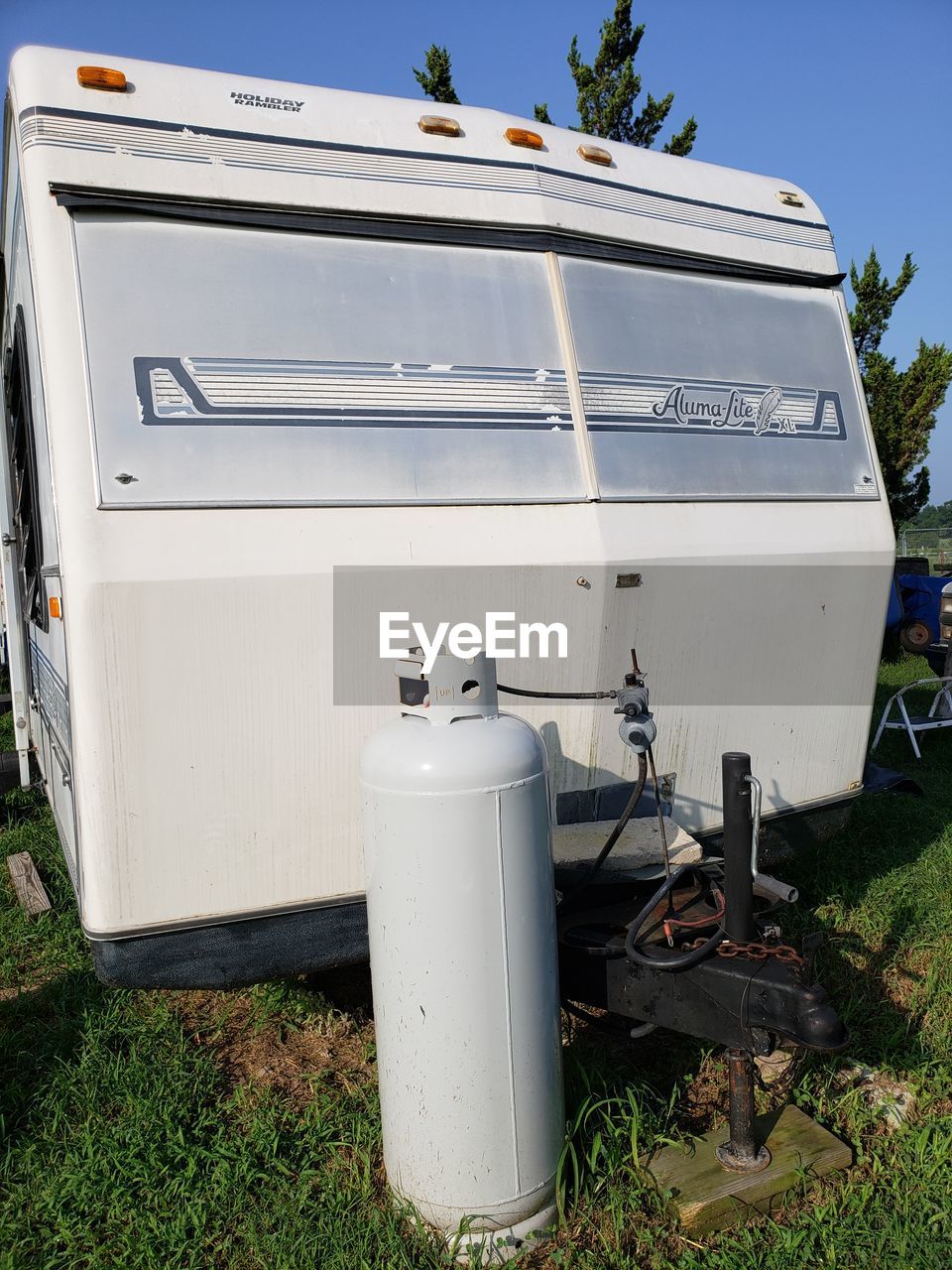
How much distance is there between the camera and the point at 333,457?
2934 millimetres

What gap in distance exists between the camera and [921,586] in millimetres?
11953

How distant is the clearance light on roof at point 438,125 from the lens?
3.29 meters

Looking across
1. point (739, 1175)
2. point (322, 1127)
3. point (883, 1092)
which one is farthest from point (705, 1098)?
point (322, 1127)

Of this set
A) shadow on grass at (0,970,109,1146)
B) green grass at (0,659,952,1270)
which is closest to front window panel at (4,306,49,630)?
shadow on grass at (0,970,109,1146)

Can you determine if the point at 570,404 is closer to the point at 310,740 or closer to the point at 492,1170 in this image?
the point at 310,740

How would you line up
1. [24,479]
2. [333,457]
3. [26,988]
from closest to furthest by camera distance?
1. [333,457]
2. [26,988]
3. [24,479]

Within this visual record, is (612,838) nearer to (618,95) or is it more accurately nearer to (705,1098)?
(705,1098)

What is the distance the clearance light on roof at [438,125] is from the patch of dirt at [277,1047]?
3.08 meters

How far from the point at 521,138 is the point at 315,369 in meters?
1.15

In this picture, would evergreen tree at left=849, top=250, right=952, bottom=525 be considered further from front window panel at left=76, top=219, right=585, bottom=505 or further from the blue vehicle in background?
front window panel at left=76, top=219, right=585, bottom=505

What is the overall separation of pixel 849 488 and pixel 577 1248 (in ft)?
8.94

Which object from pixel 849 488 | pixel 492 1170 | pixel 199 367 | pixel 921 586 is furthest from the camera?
pixel 921 586

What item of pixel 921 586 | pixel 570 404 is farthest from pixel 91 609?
pixel 921 586

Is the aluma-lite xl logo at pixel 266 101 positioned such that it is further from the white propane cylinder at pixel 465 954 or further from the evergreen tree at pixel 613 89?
the evergreen tree at pixel 613 89
